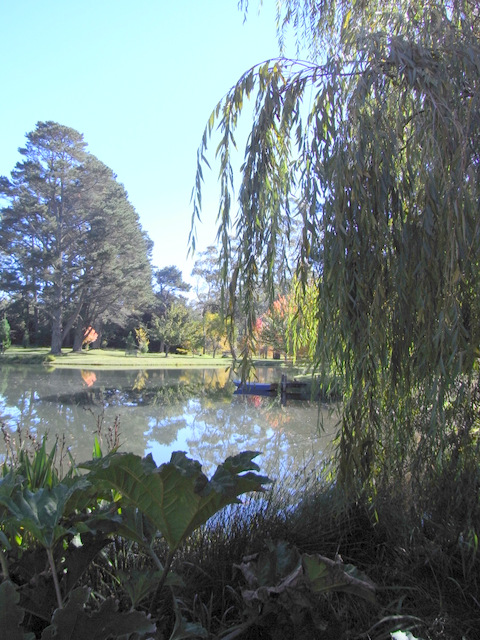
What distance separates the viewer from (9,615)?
1.23 metres

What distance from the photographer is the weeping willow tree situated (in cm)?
231

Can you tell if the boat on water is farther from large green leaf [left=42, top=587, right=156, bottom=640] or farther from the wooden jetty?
large green leaf [left=42, top=587, right=156, bottom=640]

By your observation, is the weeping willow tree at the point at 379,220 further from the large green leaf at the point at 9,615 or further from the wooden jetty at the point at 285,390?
the wooden jetty at the point at 285,390

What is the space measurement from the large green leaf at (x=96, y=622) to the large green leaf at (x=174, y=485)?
1.04ft

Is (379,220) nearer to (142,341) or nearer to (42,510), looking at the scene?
(42,510)

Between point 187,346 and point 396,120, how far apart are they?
3341 cm

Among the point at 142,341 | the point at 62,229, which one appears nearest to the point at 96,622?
the point at 62,229

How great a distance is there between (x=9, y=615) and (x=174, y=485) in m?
0.53

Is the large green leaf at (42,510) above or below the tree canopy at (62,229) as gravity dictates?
below

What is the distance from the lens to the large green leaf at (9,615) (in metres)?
1.22

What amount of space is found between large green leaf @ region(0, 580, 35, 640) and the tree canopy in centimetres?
2870

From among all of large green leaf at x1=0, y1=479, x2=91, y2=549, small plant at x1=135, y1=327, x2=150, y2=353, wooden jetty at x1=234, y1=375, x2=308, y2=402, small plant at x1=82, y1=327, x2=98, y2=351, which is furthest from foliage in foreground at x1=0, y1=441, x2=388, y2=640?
small plant at x1=82, y1=327, x2=98, y2=351

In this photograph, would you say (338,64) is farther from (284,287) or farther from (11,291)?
(11,291)

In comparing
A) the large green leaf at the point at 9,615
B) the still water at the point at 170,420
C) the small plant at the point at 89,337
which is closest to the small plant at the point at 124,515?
the large green leaf at the point at 9,615
